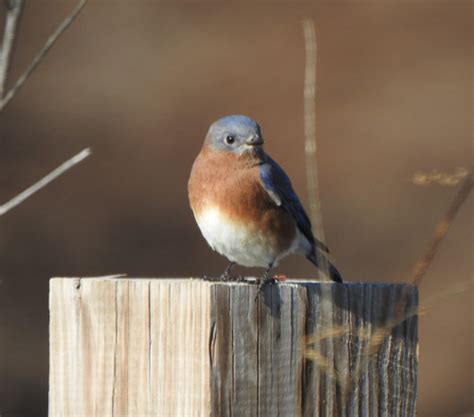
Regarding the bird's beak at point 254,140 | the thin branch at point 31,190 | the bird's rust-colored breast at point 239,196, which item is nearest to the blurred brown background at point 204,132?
the bird's rust-colored breast at point 239,196

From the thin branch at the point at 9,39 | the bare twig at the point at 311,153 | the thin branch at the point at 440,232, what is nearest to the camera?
the thin branch at the point at 440,232

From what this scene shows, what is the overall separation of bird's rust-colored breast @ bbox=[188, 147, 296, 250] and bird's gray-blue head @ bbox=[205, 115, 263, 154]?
1.1 inches

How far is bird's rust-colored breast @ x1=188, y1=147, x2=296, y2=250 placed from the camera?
4.79 metres

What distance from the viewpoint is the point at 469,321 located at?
10664 millimetres

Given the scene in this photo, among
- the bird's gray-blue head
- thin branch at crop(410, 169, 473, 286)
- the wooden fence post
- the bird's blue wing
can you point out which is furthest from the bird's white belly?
thin branch at crop(410, 169, 473, 286)

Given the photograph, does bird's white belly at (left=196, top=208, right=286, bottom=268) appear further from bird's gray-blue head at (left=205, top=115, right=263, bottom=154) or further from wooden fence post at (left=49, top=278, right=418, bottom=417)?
wooden fence post at (left=49, top=278, right=418, bottom=417)

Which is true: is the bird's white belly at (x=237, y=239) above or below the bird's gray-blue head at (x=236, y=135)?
below

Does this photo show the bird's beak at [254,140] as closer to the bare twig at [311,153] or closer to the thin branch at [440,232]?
the bare twig at [311,153]

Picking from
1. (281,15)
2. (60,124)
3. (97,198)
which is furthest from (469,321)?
(281,15)

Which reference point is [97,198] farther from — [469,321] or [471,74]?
[471,74]

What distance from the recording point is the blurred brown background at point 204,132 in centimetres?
1047

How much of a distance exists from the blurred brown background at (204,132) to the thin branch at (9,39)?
5.80 meters

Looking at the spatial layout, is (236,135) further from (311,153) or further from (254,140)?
(311,153)

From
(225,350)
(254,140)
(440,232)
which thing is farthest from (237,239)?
(440,232)
